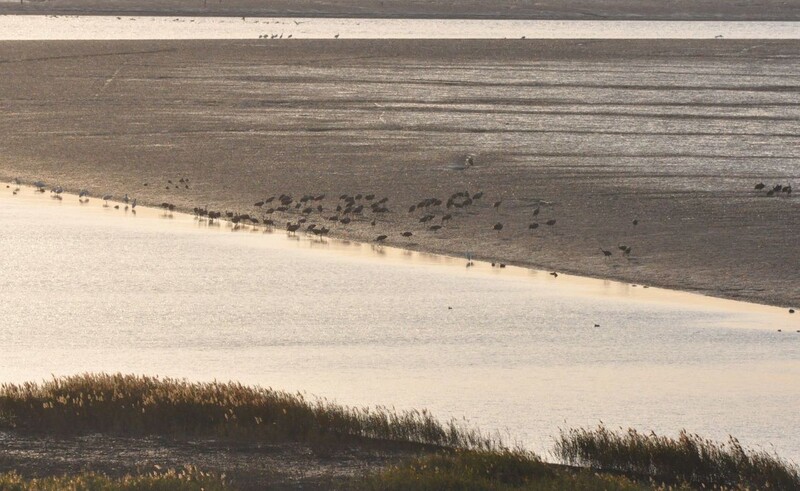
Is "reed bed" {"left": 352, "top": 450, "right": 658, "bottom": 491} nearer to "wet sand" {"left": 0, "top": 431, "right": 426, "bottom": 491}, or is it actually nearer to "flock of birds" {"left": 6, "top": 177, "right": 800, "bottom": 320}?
"wet sand" {"left": 0, "top": 431, "right": 426, "bottom": 491}

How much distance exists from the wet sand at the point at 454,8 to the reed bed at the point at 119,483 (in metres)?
119

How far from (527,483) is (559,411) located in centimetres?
363

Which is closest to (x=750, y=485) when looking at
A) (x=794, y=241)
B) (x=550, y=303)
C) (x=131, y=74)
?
(x=550, y=303)

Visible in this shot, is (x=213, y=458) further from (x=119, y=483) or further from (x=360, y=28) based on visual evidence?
(x=360, y=28)

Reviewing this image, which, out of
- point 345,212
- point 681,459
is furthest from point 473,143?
point 681,459

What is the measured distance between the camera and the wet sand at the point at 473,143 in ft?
94.6

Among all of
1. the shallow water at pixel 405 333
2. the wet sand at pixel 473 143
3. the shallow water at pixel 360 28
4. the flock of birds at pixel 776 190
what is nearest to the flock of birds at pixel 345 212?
the flock of birds at pixel 776 190

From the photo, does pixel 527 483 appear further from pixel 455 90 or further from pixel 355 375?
pixel 455 90

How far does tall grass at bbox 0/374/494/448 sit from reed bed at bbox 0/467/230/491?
2382 mm

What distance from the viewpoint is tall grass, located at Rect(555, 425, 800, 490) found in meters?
14.2

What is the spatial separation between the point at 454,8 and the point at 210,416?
128 m

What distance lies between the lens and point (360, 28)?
109875mm

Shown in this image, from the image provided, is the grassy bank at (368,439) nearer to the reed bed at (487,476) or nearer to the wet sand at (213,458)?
the reed bed at (487,476)

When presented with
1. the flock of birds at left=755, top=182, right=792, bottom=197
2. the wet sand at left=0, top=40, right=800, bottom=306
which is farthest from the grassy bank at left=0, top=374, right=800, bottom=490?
the flock of birds at left=755, top=182, right=792, bottom=197
